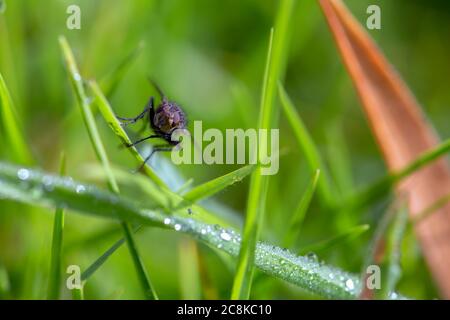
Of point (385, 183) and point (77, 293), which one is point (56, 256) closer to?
point (77, 293)

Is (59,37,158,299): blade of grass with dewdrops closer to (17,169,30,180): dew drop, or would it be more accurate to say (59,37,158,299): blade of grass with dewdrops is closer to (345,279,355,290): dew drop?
(17,169,30,180): dew drop

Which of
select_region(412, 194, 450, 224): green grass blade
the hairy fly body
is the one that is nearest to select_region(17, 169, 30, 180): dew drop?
the hairy fly body

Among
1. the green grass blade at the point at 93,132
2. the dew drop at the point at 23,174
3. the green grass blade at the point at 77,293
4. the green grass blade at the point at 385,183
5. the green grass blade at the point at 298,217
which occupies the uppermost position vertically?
the green grass blade at the point at 385,183

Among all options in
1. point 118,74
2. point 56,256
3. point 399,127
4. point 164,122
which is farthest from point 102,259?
point 399,127

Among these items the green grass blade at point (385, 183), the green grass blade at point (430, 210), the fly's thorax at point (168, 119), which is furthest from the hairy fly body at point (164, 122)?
the green grass blade at point (430, 210)

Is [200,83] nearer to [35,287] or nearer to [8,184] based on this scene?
[35,287]

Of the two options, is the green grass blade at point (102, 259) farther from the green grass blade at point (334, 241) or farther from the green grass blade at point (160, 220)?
the green grass blade at point (334, 241)
